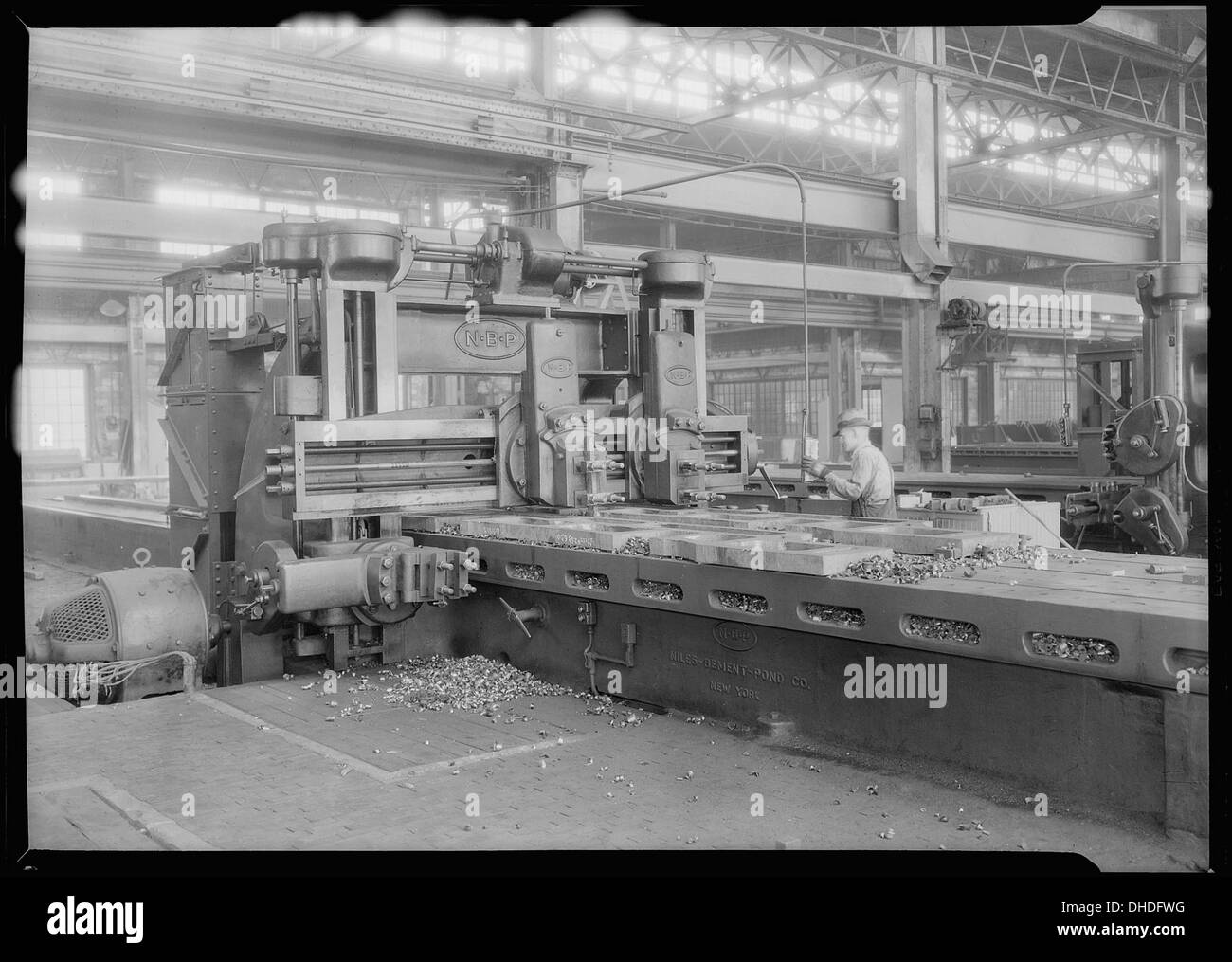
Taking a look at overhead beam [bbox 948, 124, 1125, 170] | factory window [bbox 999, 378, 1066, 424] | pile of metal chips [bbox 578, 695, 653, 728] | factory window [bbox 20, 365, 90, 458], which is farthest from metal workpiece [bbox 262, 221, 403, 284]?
factory window [bbox 999, 378, 1066, 424]

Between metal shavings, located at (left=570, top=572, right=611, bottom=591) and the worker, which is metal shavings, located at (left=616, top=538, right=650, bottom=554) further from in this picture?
the worker

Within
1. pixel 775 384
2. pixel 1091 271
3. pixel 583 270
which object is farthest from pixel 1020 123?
pixel 583 270

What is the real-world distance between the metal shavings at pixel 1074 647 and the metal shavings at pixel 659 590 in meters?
1.33

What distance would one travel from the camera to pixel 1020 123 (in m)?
17.7

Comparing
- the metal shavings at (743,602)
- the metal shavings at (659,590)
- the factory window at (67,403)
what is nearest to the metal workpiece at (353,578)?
the metal shavings at (659,590)

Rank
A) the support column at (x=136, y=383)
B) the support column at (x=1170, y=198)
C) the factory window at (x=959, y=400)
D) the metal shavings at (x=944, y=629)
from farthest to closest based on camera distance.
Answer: the factory window at (x=959, y=400), the support column at (x=136, y=383), the support column at (x=1170, y=198), the metal shavings at (x=944, y=629)

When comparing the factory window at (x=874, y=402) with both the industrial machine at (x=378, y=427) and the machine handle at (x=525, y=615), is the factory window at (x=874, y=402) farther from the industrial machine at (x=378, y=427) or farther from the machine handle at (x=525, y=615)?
the machine handle at (x=525, y=615)

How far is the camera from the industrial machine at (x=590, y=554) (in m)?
3.02

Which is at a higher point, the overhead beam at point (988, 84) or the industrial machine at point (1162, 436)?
the overhead beam at point (988, 84)

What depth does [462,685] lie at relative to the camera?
462 centimetres

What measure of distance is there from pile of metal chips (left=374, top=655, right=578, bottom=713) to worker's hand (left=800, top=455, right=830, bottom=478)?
1.94 meters

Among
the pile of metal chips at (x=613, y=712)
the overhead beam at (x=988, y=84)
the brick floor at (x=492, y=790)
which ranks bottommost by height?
the brick floor at (x=492, y=790)

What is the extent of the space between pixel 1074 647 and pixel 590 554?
73.9 inches
